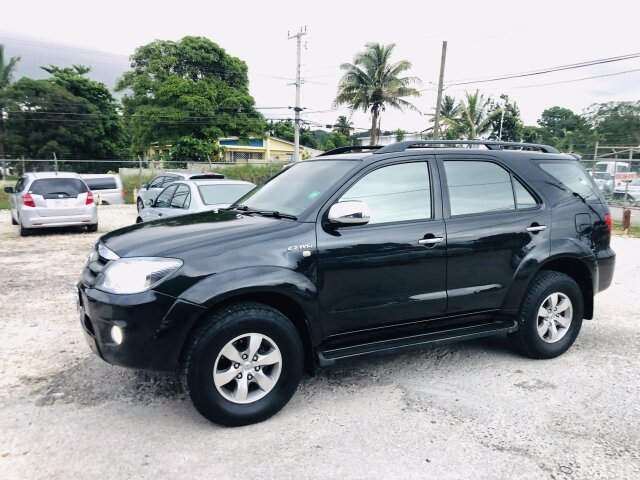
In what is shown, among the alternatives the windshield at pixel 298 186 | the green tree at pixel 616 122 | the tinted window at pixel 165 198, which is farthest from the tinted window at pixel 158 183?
the green tree at pixel 616 122

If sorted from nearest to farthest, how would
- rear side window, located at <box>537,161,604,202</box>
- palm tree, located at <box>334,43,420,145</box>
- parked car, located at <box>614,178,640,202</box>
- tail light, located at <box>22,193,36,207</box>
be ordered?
rear side window, located at <box>537,161,604,202</box>, tail light, located at <box>22,193,36,207</box>, parked car, located at <box>614,178,640,202</box>, palm tree, located at <box>334,43,420,145</box>

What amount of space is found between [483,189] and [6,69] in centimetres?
4909

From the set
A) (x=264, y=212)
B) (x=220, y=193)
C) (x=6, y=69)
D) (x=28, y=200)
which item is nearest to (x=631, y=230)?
(x=220, y=193)

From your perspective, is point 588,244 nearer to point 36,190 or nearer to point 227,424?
point 227,424

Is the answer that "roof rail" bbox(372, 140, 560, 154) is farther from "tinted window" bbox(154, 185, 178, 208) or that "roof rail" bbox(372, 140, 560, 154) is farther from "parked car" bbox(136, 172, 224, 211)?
"parked car" bbox(136, 172, 224, 211)

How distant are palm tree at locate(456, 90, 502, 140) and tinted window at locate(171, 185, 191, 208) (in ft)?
101

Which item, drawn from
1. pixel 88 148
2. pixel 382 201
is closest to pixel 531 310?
pixel 382 201

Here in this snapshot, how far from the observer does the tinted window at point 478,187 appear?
389 cm

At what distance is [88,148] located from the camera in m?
41.0

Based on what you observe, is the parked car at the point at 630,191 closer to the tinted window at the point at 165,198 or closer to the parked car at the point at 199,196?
the parked car at the point at 199,196

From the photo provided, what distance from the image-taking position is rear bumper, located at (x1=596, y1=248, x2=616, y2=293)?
443 centimetres

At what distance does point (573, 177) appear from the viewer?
14.8 ft

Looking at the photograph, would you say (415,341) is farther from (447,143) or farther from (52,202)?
(52,202)

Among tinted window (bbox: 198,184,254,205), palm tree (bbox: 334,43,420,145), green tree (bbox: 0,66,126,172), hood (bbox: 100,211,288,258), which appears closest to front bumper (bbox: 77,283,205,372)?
hood (bbox: 100,211,288,258)
